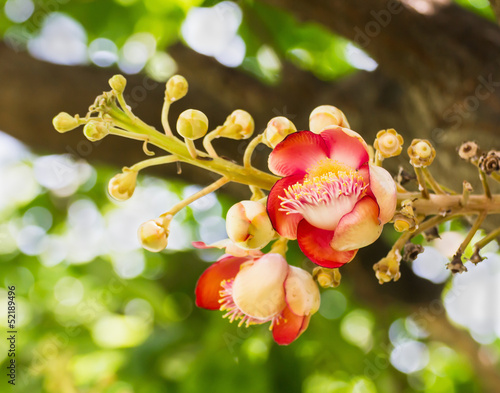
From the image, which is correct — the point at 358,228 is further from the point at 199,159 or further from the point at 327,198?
the point at 199,159

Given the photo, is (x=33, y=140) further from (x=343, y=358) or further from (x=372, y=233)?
(x=372, y=233)

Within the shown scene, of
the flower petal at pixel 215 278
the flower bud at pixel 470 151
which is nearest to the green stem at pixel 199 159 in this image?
the flower petal at pixel 215 278

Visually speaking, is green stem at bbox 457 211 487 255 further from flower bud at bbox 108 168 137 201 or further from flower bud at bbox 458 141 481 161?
flower bud at bbox 108 168 137 201

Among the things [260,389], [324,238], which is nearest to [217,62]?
[260,389]

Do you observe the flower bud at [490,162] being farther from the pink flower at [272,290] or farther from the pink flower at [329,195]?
the pink flower at [272,290]

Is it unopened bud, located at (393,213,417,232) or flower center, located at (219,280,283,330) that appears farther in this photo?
flower center, located at (219,280,283,330)

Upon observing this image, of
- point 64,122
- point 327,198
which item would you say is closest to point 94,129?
point 64,122

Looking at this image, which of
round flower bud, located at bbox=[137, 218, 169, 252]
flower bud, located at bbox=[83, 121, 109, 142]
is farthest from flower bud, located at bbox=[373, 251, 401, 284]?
flower bud, located at bbox=[83, 121, 109, 142]
